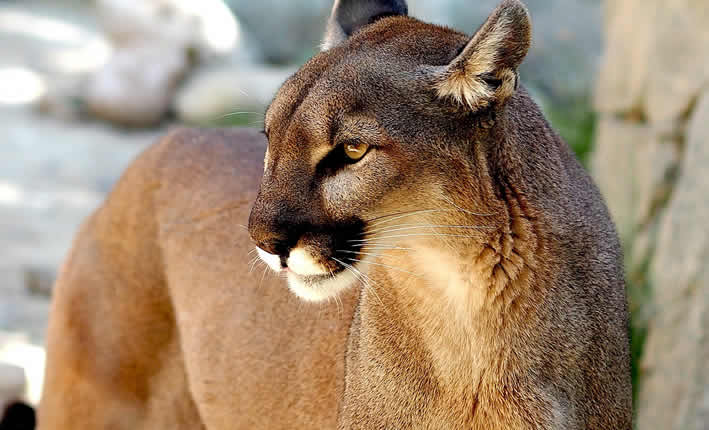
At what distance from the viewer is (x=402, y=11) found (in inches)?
146

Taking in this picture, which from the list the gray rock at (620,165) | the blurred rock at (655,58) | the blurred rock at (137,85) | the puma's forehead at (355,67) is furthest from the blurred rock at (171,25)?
the puma's forehead at (355,67)

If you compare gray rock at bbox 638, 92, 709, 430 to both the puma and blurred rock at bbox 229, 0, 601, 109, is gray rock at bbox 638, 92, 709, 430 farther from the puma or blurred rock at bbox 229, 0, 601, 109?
blurred rock at bbox 229, 0, 601, 109

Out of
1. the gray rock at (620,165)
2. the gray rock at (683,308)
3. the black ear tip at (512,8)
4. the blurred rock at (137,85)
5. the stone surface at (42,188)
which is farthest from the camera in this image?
the blurred rock at (137,85)

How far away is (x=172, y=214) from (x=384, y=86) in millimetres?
1673

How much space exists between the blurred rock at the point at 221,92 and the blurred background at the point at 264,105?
26 mm

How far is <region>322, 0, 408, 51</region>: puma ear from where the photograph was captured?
3627 mm

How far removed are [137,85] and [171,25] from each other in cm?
116

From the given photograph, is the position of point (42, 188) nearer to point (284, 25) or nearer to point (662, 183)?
point (284, 25)

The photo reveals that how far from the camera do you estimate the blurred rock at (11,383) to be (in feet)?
18.0

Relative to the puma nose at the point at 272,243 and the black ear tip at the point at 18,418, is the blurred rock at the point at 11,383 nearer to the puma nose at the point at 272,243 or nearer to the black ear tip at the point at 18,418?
the black ear tip at the point at 18,418

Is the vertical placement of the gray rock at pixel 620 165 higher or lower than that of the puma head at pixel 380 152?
lower

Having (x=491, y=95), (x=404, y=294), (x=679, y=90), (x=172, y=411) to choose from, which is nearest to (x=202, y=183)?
(x=172, y=411)

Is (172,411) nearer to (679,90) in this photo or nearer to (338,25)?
(338,25)

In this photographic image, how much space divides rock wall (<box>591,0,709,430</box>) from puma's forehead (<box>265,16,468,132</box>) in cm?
229
